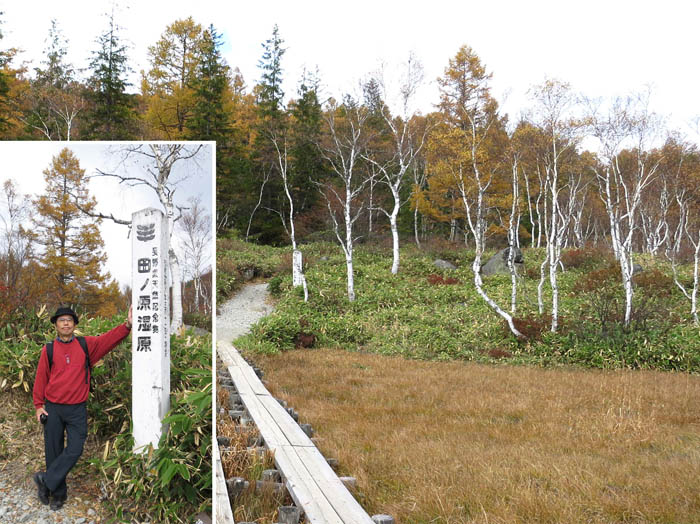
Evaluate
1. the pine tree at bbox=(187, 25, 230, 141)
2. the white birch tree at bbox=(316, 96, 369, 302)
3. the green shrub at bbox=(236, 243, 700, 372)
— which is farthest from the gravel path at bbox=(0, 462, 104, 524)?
the pine tree at bbox=(187, 25, 230, 141)

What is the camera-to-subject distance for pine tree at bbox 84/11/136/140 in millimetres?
21109

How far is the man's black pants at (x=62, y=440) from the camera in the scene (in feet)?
9.33

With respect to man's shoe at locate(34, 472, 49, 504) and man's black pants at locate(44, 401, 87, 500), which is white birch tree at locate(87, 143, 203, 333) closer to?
man's black pants at locate(44, 401, 87, 500)

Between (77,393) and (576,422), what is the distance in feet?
20.3

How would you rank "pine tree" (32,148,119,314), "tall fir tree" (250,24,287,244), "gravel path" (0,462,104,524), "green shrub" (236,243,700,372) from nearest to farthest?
1. "gravel path" (0,462,104,524)
2. "pine tree" (32,148,119,314)
3. "green shrub" (236,243,700,372)
4. "tall fir tree" (250,24,287,244)

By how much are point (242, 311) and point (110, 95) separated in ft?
38.7

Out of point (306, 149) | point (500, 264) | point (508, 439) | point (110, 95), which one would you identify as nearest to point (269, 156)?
point (306, 149)

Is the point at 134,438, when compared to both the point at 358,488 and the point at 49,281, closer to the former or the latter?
the point at 49,281

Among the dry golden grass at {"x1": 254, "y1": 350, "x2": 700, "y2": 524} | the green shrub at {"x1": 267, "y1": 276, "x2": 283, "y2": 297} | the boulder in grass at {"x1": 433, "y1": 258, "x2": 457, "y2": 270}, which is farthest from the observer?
the boulder in grass at {"x1": 433, "y1": 258, "x2": 457, "y2": 270}

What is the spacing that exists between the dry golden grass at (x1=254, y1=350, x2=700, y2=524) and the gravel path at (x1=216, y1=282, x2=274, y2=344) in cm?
469

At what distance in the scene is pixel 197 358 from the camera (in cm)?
341

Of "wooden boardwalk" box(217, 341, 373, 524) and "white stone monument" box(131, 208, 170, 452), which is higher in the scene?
"white stone monument" box(131, 208, 170, 452)

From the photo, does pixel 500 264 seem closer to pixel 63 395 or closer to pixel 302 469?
pixel 302 469

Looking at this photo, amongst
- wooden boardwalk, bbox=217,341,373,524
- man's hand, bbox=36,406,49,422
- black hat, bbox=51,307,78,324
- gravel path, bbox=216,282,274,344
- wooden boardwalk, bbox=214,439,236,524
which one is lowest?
gravel path, bbox=216,282,274,344
